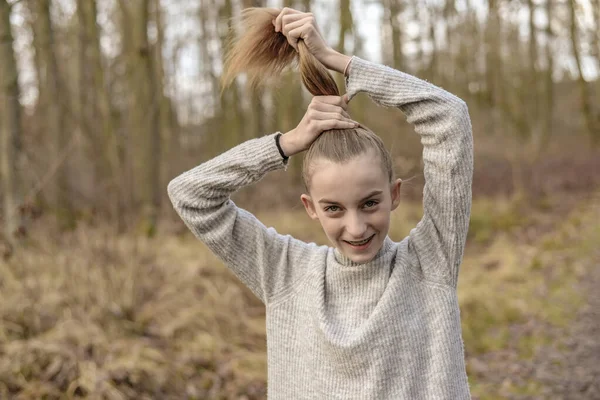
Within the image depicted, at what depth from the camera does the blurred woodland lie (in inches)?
172

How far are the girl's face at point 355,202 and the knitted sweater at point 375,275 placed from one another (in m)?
0.12

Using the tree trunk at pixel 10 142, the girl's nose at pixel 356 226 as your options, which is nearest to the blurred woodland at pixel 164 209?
the tree trunk at pixel 10 142

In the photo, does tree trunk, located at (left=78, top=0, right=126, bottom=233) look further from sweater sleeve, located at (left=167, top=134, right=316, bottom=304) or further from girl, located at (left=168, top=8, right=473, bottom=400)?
girl, located at (left=168, top=8, right=473, bottom=400)

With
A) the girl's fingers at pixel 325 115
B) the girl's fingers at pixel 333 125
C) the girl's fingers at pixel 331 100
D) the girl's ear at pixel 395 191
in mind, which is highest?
the girl's fingers at pixel 331 100

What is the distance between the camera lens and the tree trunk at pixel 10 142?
533cm

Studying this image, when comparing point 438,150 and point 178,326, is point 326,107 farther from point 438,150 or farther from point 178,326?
point 178,326

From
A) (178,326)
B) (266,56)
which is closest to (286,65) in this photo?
(266,56)

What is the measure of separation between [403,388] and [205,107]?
16.6 metres

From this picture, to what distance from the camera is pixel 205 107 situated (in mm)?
17906

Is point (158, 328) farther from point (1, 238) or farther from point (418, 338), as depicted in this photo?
point (418, 338)

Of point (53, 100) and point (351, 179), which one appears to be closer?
point (351, 179)

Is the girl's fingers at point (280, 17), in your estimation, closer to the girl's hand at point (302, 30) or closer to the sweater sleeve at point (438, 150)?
the girl's hand at point (302, 30)

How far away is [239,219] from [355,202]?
0.48m

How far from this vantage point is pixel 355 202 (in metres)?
1.90
